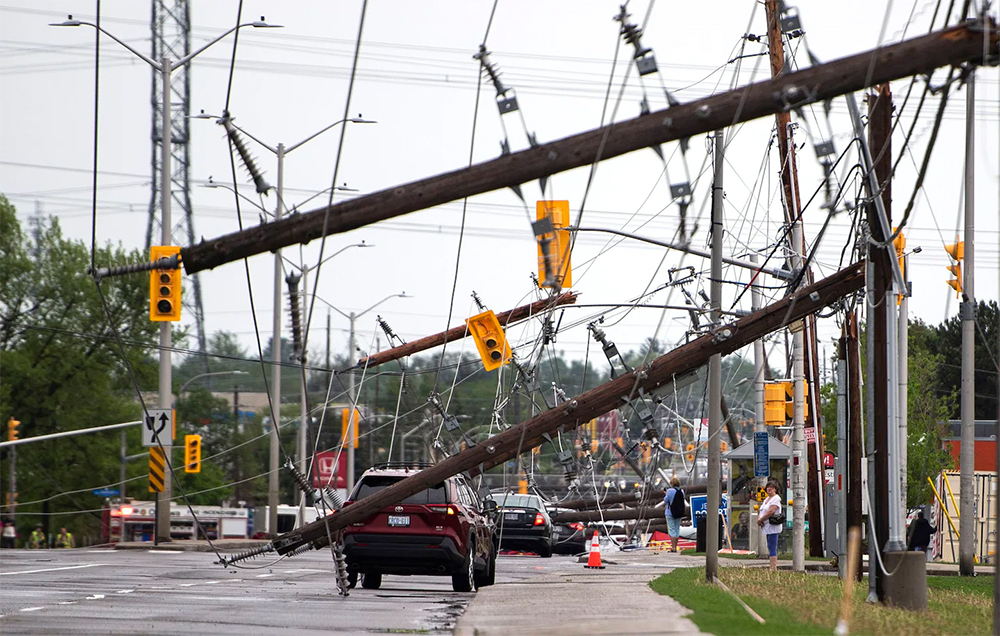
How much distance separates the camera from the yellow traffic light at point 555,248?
14984 mm

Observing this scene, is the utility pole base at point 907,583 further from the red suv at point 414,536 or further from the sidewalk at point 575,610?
the red suv at point 414,536

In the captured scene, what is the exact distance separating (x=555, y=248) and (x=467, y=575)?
477 cm

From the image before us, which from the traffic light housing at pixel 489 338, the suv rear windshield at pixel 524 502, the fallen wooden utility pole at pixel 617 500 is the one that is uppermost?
the traffic light housing at pixel 489 338

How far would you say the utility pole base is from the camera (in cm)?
1553

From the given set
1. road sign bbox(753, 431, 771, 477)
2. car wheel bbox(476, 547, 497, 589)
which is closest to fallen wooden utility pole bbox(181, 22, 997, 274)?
car wheel bbox(476, 547, 497, 589)

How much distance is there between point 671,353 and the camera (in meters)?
21.0

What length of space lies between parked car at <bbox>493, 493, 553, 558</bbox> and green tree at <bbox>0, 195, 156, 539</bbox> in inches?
1325

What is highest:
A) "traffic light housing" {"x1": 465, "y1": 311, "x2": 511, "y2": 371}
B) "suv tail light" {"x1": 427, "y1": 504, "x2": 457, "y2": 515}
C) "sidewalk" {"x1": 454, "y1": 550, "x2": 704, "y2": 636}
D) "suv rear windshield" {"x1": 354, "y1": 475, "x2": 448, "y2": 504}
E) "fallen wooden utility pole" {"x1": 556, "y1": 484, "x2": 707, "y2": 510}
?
"traffic light housing" {"x1": 465, "y1": 311, "x2": 511, "y2": 371}

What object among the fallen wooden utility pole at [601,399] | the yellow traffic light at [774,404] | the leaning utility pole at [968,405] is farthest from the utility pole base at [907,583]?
the yellow traffic light at [774,404]

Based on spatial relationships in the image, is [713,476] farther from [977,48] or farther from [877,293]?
[977,48]

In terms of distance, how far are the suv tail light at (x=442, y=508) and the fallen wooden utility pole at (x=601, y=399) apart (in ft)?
0.96

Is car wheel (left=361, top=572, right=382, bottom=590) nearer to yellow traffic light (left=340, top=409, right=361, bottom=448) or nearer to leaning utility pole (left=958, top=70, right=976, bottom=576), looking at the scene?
yellow traffic light (left=340, top=409, right=361, bottom=448)

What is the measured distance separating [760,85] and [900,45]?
1330mm

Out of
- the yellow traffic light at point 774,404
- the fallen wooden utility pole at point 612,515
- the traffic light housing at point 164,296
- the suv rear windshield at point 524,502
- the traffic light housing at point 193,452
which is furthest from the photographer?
the fallen wooden utility pole at point 612,515
